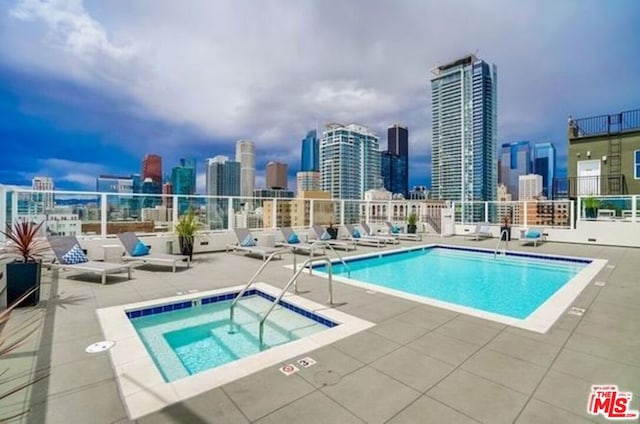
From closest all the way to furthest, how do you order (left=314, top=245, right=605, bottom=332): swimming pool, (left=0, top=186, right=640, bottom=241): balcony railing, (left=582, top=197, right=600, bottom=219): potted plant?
(left=314, top=245, right=605, bottom=332): swimming pool → (left=0, top=186, right=640, bottom=241): balcony railing → (left=582, top=197, right=600, bottom=219): potted plant

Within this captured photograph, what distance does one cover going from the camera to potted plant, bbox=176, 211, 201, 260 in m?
8.19

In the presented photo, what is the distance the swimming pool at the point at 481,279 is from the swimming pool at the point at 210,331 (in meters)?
1.79

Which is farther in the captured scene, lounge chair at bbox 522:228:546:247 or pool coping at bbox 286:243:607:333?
lounge chair at bbox 522:228:546:247

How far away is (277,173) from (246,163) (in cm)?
1406

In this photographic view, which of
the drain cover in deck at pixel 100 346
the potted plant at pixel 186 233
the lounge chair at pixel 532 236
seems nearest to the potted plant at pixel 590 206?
the lounge chair at pixel 532 236

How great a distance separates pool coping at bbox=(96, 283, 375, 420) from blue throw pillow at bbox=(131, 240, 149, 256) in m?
3.46

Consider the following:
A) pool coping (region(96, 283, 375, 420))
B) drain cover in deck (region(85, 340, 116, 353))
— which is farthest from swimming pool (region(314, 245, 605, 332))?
drain cover in deck (region(85, 340, 116, 353))

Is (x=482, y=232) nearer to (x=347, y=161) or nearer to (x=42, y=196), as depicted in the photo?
(x=42, y=196)

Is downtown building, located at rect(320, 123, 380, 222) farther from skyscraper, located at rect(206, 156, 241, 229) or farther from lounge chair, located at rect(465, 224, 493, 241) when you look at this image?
lounge chair, located at rect(465, 224, 493, 241)

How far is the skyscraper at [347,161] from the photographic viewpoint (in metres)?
46.4

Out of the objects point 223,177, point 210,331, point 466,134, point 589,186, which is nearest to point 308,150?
point 466,134

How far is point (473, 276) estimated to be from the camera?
307 inches

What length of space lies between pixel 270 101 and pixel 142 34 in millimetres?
7372

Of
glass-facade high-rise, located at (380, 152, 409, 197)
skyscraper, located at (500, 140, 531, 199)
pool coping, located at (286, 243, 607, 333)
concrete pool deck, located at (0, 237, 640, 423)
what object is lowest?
pool coping, located at (286, 243, 607, 333)
